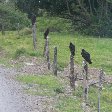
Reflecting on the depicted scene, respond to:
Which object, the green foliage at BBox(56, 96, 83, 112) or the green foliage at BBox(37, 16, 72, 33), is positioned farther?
the green foliage at BBox(37, 16, 72, 33)

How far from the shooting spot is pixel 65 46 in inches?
1460

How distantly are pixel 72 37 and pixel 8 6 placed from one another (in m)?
11.8

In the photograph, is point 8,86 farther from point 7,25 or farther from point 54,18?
point 54,18

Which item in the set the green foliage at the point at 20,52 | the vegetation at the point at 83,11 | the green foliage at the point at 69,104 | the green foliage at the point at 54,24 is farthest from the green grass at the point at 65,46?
the green foliage at the point at 69,104

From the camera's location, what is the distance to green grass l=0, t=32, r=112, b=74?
103ft

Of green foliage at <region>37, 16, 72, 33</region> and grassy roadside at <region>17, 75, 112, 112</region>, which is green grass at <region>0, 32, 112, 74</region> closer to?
green foliage at <region>37, 16, 72, 33</region>

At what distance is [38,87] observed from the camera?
23.0 metres

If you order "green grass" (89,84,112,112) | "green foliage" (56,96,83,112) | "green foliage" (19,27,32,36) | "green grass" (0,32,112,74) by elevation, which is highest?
"green foliage" (19,27,32,36)

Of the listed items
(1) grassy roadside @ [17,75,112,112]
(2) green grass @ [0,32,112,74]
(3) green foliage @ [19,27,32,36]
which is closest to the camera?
(1) grassy roadside @ [17,75,112,112]

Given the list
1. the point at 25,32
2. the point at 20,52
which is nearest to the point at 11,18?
the point at 25,32

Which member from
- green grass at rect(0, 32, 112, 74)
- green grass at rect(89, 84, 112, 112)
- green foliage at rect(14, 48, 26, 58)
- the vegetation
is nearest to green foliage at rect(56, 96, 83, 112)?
green grass at rect(89, 84, 112, 112)

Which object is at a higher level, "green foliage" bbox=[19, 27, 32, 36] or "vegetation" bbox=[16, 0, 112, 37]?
"vegetation" bbox=[16, 0, 112, 37]

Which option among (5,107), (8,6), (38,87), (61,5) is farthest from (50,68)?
(8,6)

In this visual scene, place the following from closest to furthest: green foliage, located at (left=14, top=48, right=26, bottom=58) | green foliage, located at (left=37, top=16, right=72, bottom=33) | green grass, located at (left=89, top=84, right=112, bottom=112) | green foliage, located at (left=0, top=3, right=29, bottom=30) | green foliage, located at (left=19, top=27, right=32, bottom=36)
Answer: green grass, located at (left=89, top=84, right=112, bottom=112)
green foliage, located at (left=14, top=48, right=26, bottom=58)
green foliage, located at (left=19, top=27, right=32, bottom=36)
green foliage, located at (left=37, top=16, right=72, bottom=33)
green foliage, located at (left=0, top=3, right=29, bottom=30)
